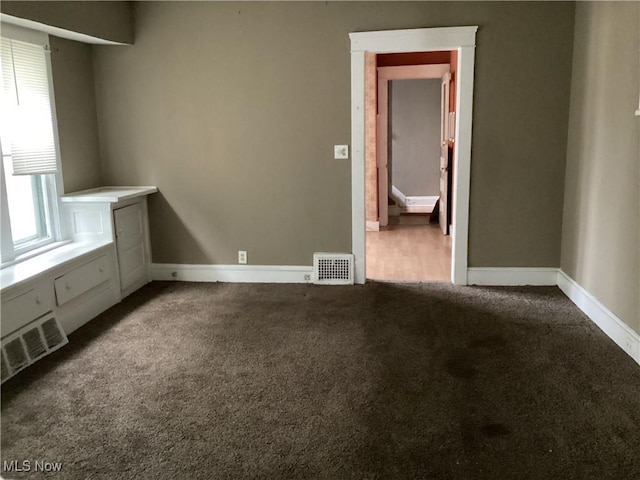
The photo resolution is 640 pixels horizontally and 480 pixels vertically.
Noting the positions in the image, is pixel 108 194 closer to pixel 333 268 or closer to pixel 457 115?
pixel 333 268

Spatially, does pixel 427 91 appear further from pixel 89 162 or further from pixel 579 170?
pixel 89 162

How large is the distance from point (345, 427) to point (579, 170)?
2905 mm

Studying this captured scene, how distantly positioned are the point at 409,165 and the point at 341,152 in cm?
568

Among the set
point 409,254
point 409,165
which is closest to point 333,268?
point 409,254

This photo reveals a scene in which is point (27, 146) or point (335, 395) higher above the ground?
point (27, 146)

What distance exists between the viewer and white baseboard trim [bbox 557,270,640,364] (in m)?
3.39

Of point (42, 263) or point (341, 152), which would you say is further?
point (341, 152)

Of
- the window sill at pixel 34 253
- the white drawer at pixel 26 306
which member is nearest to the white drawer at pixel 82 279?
the white drawer at pixel 26 306

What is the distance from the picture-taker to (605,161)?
12.6 feet

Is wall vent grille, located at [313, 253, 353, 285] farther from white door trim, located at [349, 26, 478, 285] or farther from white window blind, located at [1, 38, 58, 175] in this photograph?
white window blind, located at [1, 38, 58, 175]

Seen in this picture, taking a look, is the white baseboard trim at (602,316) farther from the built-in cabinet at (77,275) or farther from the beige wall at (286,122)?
the built-in cabinet at (77,275)

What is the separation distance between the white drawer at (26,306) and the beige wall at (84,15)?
1752mm

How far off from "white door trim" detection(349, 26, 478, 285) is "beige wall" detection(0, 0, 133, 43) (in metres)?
1.95

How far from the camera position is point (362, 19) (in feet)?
15.3
